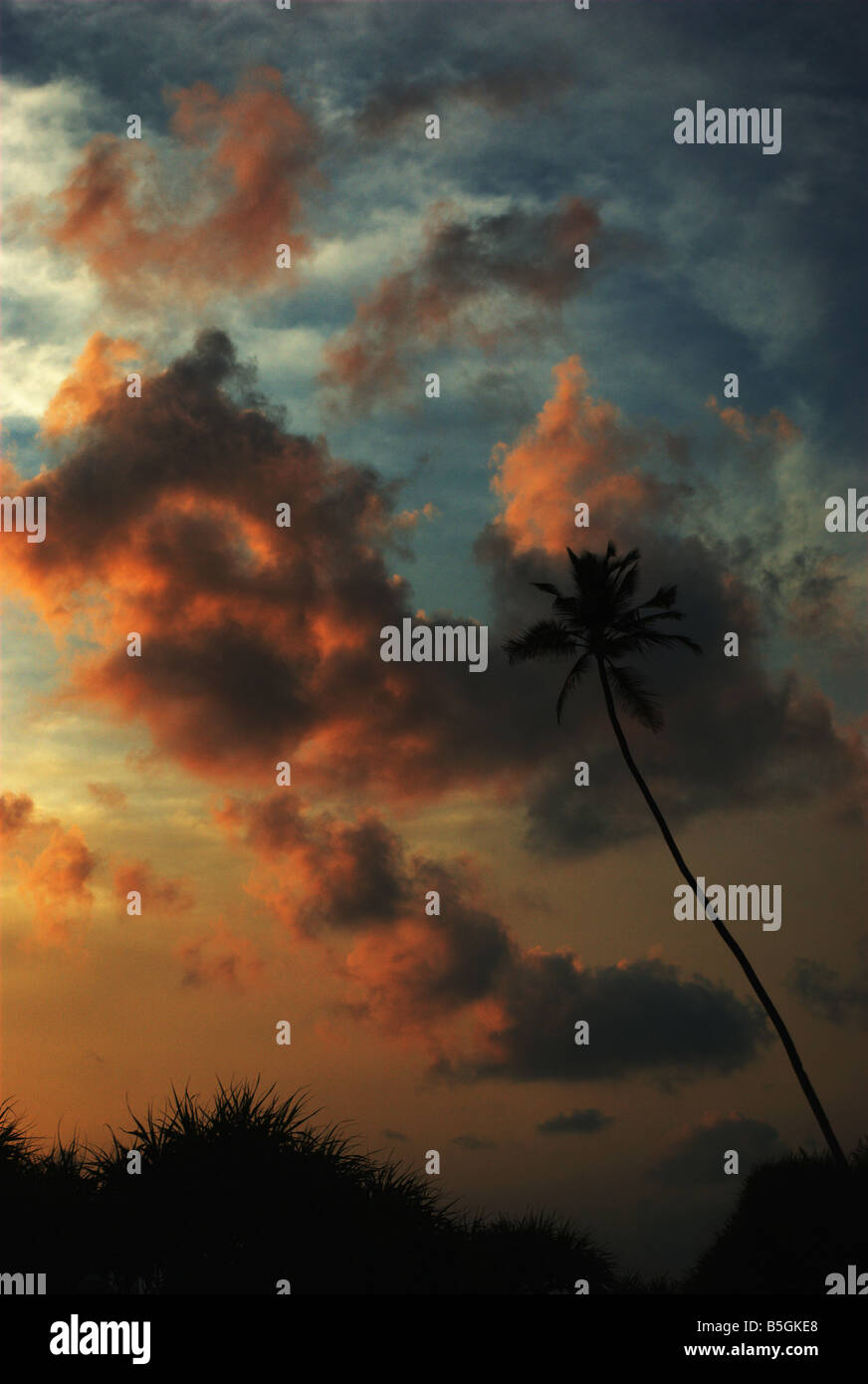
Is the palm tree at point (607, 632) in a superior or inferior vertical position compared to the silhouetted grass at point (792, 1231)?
superior

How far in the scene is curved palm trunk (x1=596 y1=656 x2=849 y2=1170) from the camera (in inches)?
1668

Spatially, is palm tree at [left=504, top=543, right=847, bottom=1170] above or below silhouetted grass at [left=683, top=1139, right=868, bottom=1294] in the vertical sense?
above

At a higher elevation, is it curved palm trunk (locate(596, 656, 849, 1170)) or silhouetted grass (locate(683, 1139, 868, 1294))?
curved palm trunk (locate(596, 656, 849, 1170))

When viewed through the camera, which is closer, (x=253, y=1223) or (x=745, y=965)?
(x=253, y=1223)

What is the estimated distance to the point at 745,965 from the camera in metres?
45.3

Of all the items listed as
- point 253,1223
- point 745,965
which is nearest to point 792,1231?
point 745,965

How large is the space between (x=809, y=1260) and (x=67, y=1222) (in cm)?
2460

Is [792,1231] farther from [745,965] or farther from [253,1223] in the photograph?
[253,1223]

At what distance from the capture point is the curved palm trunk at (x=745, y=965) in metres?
42.4

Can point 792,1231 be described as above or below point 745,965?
below
